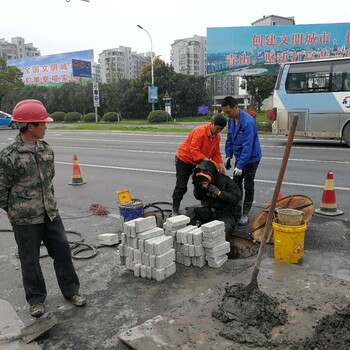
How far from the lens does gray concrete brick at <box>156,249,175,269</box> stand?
3928mm

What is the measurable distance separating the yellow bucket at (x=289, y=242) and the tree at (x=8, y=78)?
174 ft

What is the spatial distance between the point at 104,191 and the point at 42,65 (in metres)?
56.3

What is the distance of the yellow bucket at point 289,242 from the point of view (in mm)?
4285

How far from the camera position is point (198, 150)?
18.5ft

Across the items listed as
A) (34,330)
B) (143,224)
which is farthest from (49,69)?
(34,330)

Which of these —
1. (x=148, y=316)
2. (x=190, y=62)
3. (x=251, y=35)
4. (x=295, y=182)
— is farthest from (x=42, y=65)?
(x=148, y=316)

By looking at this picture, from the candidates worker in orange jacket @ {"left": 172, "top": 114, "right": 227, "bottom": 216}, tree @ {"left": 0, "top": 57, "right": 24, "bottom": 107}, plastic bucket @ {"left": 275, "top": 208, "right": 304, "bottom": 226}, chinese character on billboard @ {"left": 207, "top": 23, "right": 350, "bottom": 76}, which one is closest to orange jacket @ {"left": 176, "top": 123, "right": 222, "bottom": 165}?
worker in orange jacket @ {"left": 172, "top": 114, "right": 227, "bottom": 216}

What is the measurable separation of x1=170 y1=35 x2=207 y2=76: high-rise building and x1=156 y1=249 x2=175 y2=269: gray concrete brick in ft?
324

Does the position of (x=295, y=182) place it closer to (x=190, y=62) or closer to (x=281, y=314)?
(x=281, y=314)

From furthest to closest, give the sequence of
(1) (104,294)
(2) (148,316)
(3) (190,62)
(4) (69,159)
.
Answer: (3) (190,62), (4) (69,159), (1) (104,294), (2) (148,316)

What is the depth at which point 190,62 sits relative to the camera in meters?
101

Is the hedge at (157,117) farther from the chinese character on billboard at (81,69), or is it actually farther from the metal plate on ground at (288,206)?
the metal plate on ground at (288,206)

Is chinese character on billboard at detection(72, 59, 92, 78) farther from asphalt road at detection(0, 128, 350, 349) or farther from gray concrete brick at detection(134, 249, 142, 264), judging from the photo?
gray concrete brick at detection(134, 249, 142, 264)

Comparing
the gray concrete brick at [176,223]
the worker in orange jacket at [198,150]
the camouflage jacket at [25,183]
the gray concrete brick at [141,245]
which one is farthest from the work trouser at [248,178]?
the camouflage jacket at [25,183]
